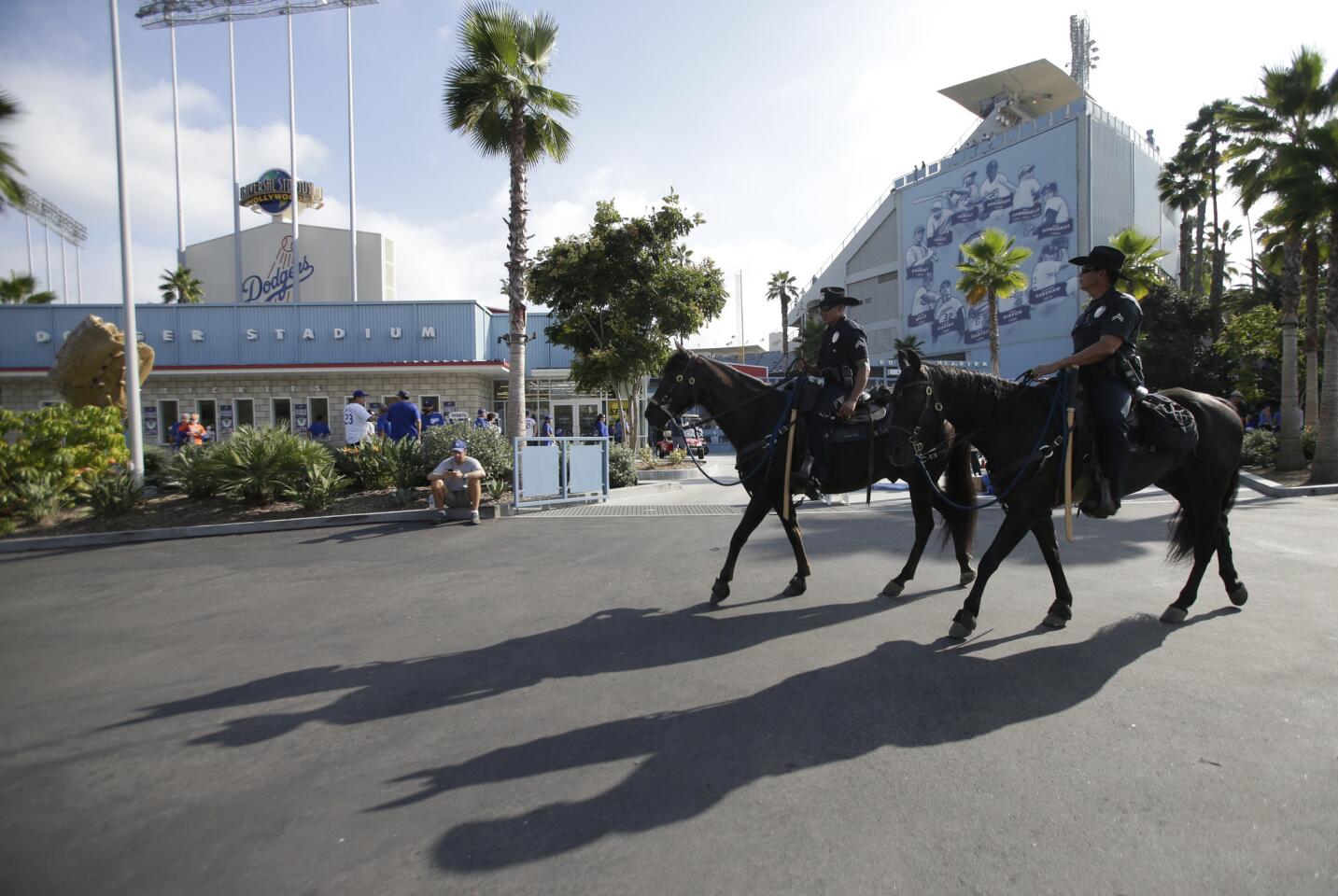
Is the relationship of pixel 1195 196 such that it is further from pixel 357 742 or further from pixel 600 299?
pixel 357 742

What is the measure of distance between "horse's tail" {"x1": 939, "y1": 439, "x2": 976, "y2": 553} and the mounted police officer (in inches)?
35.5

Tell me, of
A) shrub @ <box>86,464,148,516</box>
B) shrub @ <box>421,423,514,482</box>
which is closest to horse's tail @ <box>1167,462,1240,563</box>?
shrub @ <box>421,423,514,482</box>

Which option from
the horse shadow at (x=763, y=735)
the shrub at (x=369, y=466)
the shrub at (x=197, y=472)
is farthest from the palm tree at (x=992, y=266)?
the horse shadow at (x=763, y=735)

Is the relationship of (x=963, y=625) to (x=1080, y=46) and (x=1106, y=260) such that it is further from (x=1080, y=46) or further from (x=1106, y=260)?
(x=1080, y=46)

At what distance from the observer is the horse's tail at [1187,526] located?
5.11m

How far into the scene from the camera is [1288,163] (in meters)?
15.1

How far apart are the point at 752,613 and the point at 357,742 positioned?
2.91 meters

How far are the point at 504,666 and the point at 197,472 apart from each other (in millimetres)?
10308

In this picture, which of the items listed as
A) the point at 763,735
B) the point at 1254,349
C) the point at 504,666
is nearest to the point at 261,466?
the point at 504,666

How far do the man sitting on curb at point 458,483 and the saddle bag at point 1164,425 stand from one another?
8.93 meters

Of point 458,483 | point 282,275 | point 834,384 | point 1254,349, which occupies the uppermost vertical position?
point 282,275

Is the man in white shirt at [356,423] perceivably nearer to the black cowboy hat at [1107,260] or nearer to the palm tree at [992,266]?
the black cowboy hat at [1107,260]

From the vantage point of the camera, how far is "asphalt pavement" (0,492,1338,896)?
2240 mm

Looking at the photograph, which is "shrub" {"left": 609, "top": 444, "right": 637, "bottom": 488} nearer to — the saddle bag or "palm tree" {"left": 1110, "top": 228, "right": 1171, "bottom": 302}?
the saddle bag
